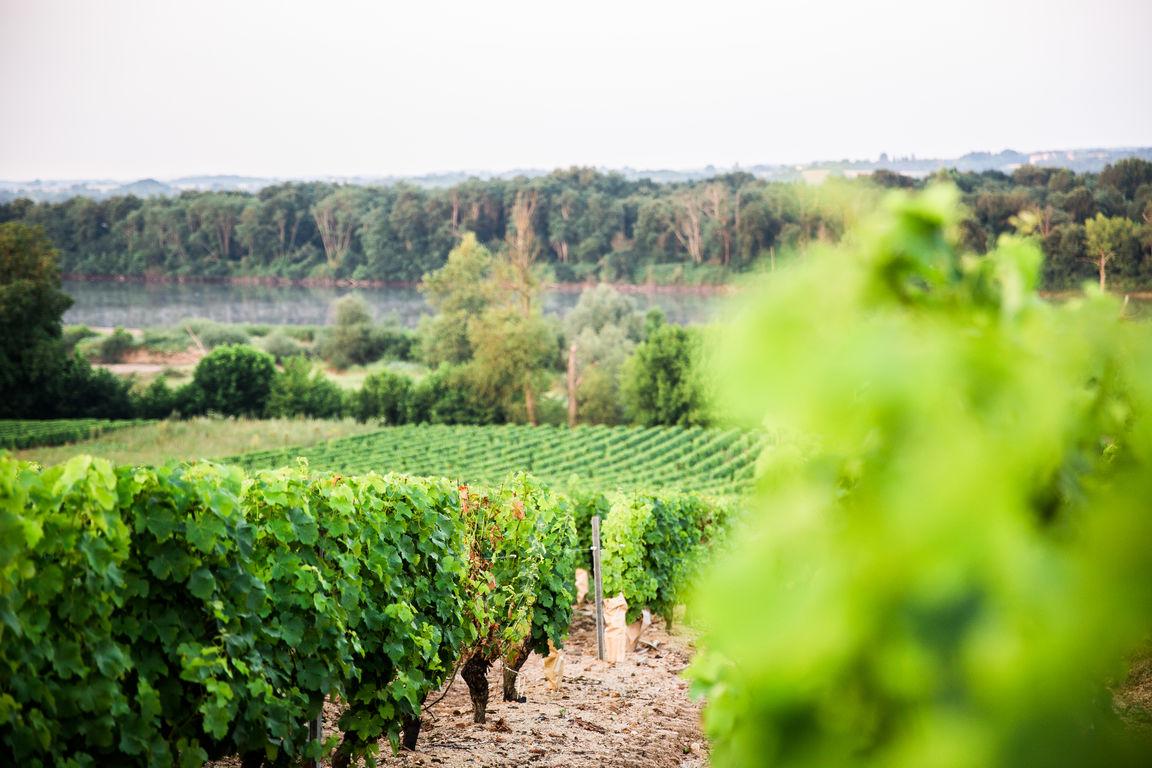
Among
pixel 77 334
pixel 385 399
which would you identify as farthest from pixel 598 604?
pixel 77 334

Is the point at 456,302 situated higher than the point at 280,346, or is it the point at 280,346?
the point at 456,302

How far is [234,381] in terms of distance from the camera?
2630 inches

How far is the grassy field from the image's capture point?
4812 cm

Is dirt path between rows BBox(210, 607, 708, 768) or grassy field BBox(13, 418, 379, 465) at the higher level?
dirt path between rows BBox(210, 607, 708, 768)

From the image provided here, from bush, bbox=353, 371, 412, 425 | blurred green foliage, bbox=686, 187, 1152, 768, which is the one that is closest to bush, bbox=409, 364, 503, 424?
bush, bbox=353, 371, 412, 425

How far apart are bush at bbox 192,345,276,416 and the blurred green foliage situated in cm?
6844

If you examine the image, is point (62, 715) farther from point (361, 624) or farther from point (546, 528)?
point (546, 528)

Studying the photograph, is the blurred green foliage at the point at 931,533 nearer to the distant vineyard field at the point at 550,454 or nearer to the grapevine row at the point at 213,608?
the grapevine row at the point at 213,608

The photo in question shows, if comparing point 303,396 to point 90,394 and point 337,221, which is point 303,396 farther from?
point 337,221

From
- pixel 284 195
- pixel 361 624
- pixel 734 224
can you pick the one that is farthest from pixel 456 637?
pixel 284 195

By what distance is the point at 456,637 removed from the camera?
6.95m

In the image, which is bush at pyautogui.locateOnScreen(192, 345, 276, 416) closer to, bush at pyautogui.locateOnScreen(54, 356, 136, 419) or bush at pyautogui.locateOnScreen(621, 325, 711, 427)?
bush at pyautogui.locateOnScreen(54, 356, 136, 419)

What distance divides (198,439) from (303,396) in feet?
42.5

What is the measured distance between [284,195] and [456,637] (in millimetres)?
118292
